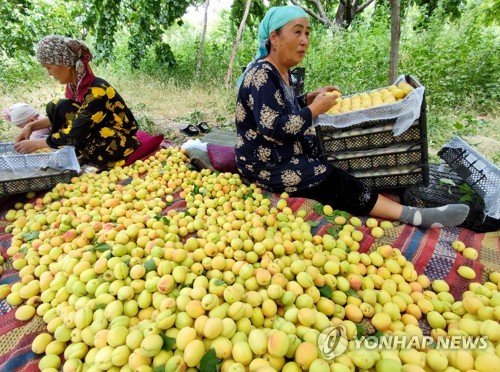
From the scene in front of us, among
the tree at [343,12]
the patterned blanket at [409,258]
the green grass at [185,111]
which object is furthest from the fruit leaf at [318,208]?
the tree at [343,12]

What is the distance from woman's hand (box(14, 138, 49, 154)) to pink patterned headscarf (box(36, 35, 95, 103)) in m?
0.54

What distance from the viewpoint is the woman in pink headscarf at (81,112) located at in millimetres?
2844

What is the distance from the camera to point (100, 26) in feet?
19.0

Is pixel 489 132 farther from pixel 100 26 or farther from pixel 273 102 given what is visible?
pixel 100 26

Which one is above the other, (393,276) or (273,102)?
(273,102)

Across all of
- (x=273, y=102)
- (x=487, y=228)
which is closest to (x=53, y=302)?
(x=273, y=102)

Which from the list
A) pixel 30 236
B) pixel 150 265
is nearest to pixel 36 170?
pixel 30 236

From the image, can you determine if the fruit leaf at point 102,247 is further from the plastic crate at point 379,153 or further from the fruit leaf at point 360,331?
the plastic crate at point 379,153

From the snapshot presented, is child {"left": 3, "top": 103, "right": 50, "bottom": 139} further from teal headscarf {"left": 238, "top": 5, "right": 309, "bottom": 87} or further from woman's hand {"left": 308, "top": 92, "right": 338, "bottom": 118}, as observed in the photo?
woman's hand {"left": 308, "top": 92, "right": 338, "bottom": 118}

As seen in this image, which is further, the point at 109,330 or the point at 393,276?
the point at 393,276

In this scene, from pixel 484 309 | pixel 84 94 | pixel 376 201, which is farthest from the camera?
pixel 84 94

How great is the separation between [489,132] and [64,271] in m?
4.95

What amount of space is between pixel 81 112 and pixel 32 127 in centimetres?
94


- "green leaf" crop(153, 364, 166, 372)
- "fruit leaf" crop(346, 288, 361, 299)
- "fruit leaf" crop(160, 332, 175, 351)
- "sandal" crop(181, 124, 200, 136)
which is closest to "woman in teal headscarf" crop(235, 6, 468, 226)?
"fruit leaf" crop(346, 288, 361, 299)
